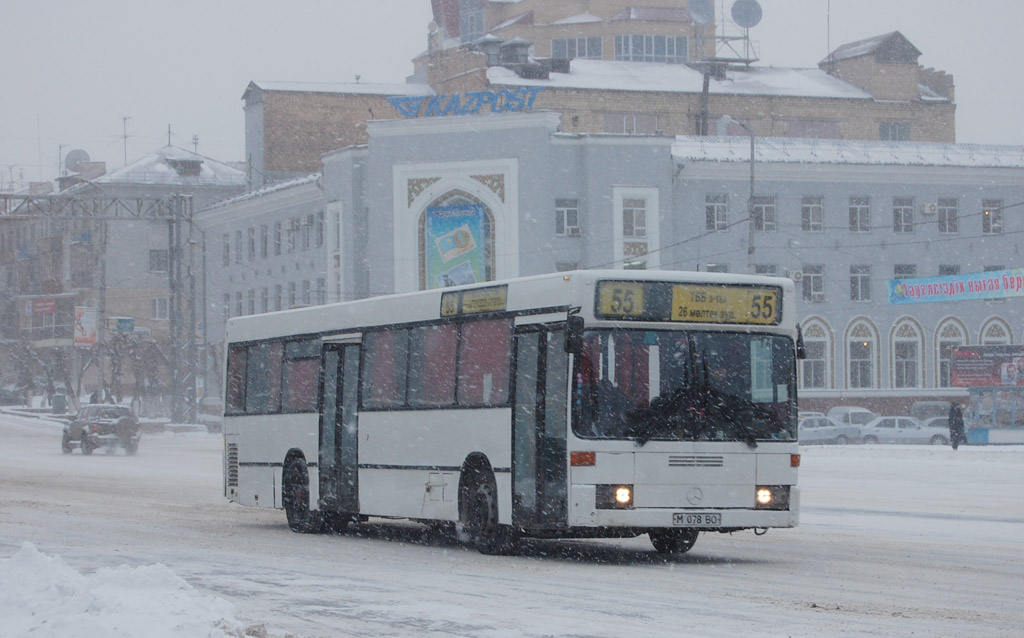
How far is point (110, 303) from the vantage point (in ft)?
331

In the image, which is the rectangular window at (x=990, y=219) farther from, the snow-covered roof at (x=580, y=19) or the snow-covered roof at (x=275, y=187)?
the snow-covered roof at (x=580, y=19)

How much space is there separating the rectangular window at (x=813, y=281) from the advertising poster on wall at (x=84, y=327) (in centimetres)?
3743

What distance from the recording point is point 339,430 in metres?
19.5

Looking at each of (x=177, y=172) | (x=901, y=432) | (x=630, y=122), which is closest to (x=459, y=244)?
(x=901, y=432)

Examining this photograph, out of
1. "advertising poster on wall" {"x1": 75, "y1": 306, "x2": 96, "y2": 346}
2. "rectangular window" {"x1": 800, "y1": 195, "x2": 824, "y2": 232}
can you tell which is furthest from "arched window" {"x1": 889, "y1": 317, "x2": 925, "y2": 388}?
"advertising poster on wall" {"x1": 75, "y1": 306, "x2": 96, "y2": 346}

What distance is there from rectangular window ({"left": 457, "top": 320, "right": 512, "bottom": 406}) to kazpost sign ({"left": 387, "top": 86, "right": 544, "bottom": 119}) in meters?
47.4

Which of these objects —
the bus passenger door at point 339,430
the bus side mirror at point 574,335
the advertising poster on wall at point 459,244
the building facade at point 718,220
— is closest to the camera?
the bus side mirror at point 574,335

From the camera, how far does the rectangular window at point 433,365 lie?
1722 centimetres

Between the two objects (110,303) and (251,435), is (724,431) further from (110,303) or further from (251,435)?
(110,303)

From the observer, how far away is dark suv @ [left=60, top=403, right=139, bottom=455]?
50.1m

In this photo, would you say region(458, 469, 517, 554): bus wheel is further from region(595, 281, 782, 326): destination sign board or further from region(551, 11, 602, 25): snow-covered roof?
region(551, 11, 602, 25): snow-covered roof

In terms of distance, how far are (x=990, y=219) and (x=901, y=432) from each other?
1350 centimetres

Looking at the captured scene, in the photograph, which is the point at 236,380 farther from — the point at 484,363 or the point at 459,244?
the point at 459,244

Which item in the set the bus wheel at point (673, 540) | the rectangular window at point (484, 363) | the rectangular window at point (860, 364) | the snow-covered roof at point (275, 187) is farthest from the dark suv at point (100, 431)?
the bus wheel at point (673, 540)
